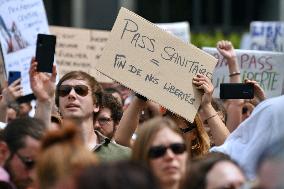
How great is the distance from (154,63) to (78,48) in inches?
137

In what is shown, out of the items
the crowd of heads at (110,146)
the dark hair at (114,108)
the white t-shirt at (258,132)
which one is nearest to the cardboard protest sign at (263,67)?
the crowd of heads at (110,146)

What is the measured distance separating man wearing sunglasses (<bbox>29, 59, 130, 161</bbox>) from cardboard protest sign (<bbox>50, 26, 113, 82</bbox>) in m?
3.20

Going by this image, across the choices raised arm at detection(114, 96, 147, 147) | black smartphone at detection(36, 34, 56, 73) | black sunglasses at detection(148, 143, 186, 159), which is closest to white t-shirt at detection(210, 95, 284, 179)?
black sunglasses at detection(148, 143, 186, 159)

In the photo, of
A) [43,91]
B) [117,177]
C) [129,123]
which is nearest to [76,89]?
[43,91]

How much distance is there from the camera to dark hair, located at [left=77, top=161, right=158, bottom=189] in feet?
13.7

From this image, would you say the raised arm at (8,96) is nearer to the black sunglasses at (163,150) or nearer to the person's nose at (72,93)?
the person's nose at (72,93)

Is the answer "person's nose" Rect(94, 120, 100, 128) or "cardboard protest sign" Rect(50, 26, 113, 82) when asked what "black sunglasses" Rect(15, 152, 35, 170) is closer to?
"person's nose" Rect(94, 120, 100, 128)

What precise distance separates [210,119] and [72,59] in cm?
A: 361

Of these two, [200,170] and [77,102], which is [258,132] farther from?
[77,102]

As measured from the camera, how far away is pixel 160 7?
28.9 metres

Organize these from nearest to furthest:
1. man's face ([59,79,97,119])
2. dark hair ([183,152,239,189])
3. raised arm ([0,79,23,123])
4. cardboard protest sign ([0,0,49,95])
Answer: dark hair ([183,152,239,189]) < man's face ([59,79,97,119]) < raised arm ([0,79,23,123]) < cardboard protest sign ([0,0,49,95])

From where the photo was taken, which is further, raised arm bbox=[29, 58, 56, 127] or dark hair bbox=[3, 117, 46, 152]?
raised arm bbox=[29, 58, 56, 127]

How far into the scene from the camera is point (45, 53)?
7961 millimetres

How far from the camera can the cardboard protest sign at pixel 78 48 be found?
11047mm
